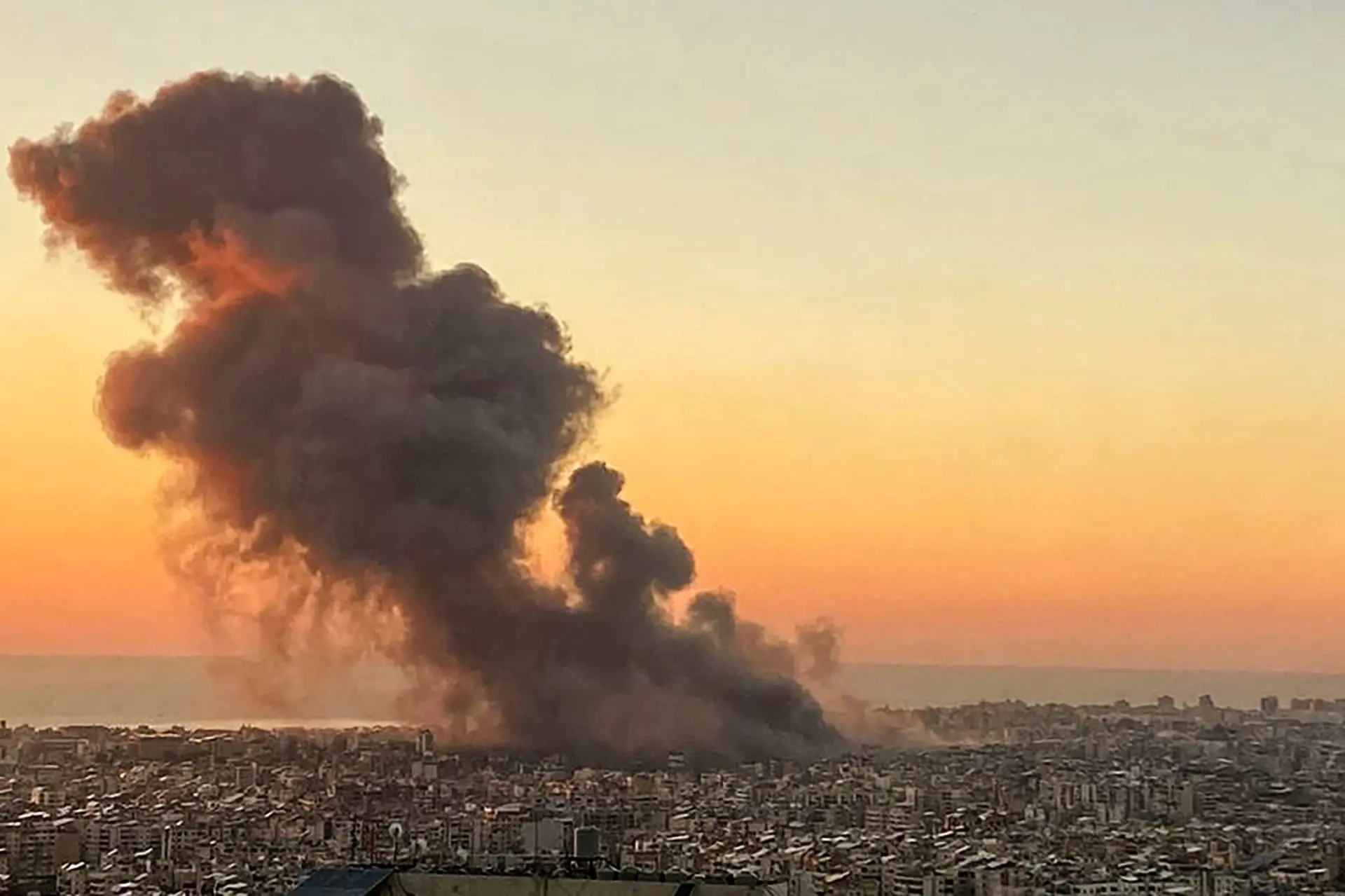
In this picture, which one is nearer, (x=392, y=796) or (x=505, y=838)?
(x=505, y=838)

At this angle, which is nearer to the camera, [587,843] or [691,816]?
[587,843]

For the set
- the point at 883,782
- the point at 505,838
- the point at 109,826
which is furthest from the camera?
the point at 883,782

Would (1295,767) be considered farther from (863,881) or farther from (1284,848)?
(863,881)

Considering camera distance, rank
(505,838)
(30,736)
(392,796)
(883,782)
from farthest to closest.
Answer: (30,736), (883,782), (392,796), (505,838)

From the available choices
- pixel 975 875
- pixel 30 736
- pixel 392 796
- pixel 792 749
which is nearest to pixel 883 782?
pixel 792 749

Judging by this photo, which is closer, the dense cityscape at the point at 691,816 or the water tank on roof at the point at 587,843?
the water tank on roof at the point at 587,843

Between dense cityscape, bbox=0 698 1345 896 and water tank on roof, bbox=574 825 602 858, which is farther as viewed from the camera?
dense cityscape, bbox=0 698 1345 896

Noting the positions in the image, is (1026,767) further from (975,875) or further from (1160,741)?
(975,875)
